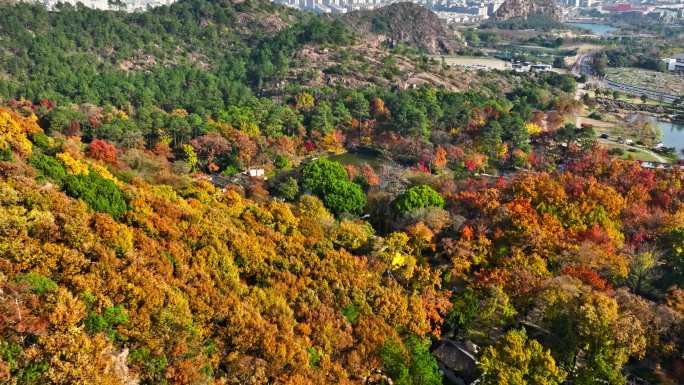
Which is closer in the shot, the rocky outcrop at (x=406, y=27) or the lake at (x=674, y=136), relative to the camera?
the lake at (x=674, y=136)

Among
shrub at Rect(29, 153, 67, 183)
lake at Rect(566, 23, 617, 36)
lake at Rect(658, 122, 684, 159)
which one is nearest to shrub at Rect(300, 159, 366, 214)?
shrub at Rect(29, 153, 67, 183)

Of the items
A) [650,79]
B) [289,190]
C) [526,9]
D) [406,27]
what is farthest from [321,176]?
[526,9]

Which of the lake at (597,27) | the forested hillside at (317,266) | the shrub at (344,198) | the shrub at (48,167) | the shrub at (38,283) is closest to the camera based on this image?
the shrub at (38,283)

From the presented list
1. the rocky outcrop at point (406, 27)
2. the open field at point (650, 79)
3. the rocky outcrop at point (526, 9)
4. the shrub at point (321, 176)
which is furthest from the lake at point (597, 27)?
the shrub at point (321, 176)

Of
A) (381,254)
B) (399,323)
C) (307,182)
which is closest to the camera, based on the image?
(399,323)

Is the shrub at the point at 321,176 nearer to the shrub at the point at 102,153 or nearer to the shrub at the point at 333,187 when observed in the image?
the shrub at the point at 333,187

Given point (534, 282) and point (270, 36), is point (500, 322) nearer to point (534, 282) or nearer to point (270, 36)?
point (534, 282)

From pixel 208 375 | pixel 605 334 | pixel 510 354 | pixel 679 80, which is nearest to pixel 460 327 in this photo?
pixel 510 354
